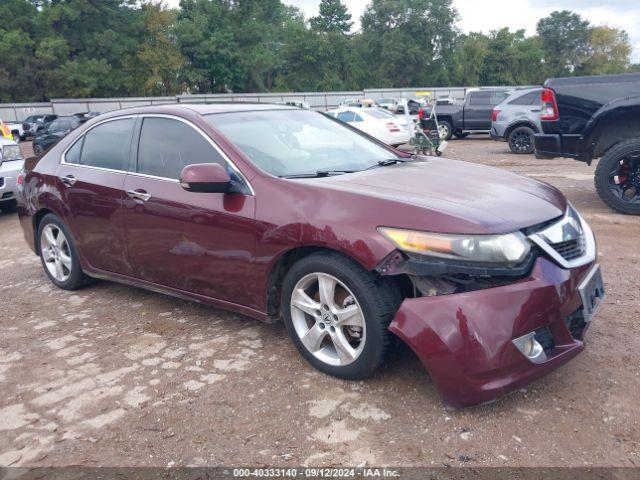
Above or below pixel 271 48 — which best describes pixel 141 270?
below

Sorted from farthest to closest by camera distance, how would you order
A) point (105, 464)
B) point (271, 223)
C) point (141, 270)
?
point (141, 270), point (271, 223), point (105, 464)

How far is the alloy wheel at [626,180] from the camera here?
655 cm

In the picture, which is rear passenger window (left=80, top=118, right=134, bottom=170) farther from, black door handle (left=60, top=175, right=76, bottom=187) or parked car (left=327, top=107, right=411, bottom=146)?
parked car (left=327, top=107, right=411, bottom=146)

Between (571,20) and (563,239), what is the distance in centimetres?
9134

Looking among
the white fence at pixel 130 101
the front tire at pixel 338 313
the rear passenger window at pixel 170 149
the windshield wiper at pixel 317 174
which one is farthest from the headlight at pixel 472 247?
the white fence at pixel 130 101

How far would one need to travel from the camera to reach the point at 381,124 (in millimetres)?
16469

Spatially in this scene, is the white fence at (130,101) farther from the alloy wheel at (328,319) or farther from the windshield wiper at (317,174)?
the alloy wheel at (328,319)

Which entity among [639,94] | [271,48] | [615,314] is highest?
[271,48]

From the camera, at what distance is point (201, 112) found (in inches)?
155

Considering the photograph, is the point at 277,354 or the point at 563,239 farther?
the point at 277,354

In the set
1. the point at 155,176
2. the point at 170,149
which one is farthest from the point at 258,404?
the point at 170,149

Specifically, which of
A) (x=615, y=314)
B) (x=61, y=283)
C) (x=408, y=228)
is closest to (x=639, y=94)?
(x=615, y=314)

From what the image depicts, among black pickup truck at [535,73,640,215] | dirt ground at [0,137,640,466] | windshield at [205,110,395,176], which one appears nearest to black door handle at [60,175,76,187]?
dirt ground at [0,137,640,466]

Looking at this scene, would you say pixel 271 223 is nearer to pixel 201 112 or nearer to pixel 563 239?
pixel 201 112
